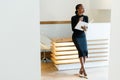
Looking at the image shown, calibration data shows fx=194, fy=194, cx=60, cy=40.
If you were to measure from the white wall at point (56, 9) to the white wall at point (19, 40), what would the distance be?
3847 millimetres

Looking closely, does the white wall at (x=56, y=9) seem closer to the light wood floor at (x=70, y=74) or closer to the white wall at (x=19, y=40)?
the light wood floor at (x=70, y=74)

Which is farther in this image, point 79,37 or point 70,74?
point 70,74

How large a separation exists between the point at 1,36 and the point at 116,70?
105cm

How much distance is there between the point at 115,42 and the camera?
1.60 m

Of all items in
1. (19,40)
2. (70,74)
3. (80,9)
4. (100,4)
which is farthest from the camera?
(100,4)

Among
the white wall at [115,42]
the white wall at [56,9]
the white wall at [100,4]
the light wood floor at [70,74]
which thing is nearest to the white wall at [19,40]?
the white wall at [115,42]

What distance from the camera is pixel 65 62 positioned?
4.43 m

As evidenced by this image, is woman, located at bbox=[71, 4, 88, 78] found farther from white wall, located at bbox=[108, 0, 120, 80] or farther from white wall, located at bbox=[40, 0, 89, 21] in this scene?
white wall, located at bbox=[108, 0, 120, 80]

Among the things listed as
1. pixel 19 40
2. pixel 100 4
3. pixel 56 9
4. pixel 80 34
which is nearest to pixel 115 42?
pixel 19 40

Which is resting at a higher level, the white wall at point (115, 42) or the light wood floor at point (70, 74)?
the white wall at point (115, 42)

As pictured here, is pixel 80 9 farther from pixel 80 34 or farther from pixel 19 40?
pixel 19 40

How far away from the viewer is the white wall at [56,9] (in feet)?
18.4

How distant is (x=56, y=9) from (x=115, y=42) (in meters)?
4.22

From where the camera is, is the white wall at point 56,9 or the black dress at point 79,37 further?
the white wall at point 56,9
